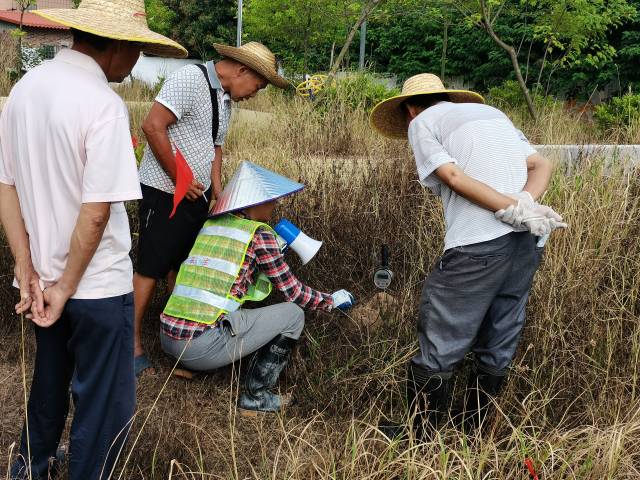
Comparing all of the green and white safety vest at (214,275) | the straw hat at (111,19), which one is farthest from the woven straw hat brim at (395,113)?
the straw hat at (111,19)

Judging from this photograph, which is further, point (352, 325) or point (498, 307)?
point (352, 325)

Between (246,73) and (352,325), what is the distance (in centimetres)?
132

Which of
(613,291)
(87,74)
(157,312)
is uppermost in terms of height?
(87,74)

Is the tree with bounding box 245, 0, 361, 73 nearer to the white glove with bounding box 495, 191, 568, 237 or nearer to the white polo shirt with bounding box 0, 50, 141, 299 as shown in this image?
the white glove with bounding box 495, 191, 568, 237

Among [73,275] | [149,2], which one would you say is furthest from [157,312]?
[149,2]

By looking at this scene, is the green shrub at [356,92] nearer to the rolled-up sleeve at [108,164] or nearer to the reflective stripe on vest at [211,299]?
the reflective stripe on vest at [211,299]

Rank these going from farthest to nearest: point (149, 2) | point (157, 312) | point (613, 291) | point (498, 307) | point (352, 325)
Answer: point (149, 2), point (157, 312), point (352, 325), point (613, 291), point (498, 307)

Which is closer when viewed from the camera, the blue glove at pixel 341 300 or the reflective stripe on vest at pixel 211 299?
the reflective stripe on vest at pixel 211 299

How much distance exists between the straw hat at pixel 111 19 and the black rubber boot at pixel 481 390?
64.9 inches

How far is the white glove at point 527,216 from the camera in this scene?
2277 millimetres

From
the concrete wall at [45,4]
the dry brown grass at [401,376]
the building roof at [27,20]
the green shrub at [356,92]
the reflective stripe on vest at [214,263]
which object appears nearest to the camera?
the dry brown grass at [401,376]

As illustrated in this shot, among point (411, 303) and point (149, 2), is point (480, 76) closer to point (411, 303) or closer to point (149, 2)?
point (411, 303)

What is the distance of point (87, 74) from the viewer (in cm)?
185

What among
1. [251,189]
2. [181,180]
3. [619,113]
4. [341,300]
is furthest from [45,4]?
[341,300]
